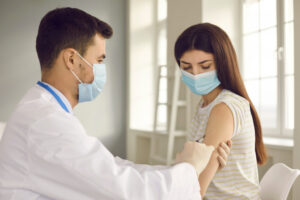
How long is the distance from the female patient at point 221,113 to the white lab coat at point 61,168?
0.41 metres

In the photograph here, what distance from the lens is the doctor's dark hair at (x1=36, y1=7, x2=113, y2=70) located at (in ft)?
3.67

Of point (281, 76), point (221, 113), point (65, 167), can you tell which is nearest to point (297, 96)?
point (281, 76)

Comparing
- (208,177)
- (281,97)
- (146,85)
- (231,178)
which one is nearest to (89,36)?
(208,177)

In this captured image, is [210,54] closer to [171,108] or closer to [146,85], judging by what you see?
[171,108]

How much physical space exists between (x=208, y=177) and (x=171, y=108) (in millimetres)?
2291

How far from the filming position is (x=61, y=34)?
1.12 metres

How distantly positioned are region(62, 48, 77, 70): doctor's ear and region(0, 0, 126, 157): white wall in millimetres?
3417

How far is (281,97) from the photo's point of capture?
2805mm

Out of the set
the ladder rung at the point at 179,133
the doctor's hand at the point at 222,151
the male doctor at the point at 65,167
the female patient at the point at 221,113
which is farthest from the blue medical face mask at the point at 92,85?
the ladder rung at the point at 179,133

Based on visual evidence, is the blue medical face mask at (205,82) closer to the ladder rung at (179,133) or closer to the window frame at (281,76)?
the window frame at (281,76)

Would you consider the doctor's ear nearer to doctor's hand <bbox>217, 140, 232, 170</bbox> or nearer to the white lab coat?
the white lab coat

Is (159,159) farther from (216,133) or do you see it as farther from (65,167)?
(65,167)

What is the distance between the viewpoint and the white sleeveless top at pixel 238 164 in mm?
1234

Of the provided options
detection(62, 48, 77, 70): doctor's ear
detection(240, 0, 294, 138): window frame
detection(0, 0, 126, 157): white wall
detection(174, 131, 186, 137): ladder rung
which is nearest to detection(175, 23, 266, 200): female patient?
detection(62, 48, 77, 70): doctor's ear
